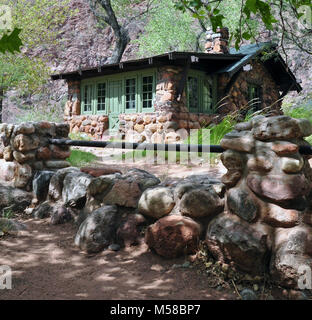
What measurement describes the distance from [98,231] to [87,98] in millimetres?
12514

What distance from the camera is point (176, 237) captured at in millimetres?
2949

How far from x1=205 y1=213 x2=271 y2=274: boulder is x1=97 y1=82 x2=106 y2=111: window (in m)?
12.5

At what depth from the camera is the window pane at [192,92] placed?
1284 centimetres

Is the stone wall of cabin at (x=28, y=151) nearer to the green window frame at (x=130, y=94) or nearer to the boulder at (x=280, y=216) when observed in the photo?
the boulder at (x=280, y=216)

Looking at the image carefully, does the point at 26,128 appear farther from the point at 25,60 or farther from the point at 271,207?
the point at 25,60

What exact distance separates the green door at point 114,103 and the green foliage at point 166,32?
8.58m

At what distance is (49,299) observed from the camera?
7.97 feet

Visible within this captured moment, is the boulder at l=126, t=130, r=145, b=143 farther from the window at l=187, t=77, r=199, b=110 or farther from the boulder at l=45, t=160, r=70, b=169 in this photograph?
the boulder at l=45, t=160, r=70, b=169

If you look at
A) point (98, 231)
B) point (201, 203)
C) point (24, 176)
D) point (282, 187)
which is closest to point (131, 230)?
point (98, 231)

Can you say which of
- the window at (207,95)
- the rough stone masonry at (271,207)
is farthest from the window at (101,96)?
the rough stone masonry at (271,207)

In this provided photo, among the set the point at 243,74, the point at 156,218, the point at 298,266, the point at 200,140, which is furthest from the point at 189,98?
the point at 298,266

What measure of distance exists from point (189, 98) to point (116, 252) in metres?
10.3

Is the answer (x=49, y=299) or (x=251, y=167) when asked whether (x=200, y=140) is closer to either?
(x=251, y=167)
